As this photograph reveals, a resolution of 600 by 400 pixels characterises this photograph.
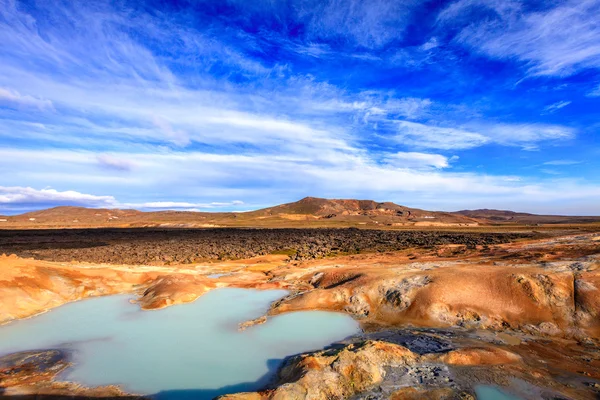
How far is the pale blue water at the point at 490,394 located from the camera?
26.1ft

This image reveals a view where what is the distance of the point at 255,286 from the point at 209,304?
155 inches

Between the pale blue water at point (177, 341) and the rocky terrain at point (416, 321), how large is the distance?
2.34 ft

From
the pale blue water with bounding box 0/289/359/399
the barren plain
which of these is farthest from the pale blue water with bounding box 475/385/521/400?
the pale blue water with bounding box 0/289/359/399

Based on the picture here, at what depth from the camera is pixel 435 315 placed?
1387 centimetres

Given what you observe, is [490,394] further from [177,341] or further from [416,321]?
[177,341]

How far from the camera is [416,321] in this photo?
13.8m

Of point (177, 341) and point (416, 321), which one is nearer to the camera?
point (177, 341)

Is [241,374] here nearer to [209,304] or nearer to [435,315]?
[209,304]

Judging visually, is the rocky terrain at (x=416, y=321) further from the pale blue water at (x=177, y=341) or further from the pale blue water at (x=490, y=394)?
the pale blue water at (x=177, y=341)

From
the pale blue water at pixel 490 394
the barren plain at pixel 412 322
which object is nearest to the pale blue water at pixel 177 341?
the barren plain at pixel 412 322

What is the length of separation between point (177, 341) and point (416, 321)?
31.4 feet

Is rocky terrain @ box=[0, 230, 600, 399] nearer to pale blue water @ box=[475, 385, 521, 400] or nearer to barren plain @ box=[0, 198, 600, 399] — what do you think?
barren plain @ box=[0, 198, 600, 399]

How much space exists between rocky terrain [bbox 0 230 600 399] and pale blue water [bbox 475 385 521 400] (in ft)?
0.49

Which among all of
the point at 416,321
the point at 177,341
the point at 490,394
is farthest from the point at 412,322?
the point at 177,341
